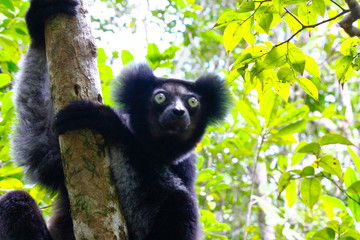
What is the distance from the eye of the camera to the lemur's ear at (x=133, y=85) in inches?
140

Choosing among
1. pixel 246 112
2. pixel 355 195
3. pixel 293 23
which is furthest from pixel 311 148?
pixel 246 112

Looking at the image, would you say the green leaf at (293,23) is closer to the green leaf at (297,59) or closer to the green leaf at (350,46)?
the green leaf at (297,59)

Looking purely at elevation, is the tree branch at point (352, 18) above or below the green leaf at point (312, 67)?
above

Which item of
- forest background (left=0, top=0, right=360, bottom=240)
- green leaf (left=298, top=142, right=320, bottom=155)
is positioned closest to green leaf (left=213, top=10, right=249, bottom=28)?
forest background (left=0, top=0, right=360, bottom=240)

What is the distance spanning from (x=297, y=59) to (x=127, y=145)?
1551 mm

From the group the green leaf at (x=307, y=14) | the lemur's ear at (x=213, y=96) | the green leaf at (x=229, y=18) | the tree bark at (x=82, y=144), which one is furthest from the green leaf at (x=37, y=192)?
the green leaf at (x=307, y=14)

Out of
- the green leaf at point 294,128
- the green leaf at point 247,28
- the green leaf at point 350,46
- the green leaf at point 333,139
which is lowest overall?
the green leaf at point 333,139

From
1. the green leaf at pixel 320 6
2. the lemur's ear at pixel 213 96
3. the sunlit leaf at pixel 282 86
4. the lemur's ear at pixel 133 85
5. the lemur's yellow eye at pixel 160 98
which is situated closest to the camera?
the green leaf at pixel 320 6

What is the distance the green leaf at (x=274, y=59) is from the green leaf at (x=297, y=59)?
0.04 metres

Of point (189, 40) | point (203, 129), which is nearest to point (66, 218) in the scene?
point (203, 129)

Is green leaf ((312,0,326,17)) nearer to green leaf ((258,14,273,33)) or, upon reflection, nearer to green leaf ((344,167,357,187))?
green leaf ((258,14,273,33))

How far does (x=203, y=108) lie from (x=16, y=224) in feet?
6.46

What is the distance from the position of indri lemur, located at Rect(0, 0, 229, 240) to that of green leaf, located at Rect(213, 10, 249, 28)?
Result: 1.00 meters

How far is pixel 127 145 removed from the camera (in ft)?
9.64
